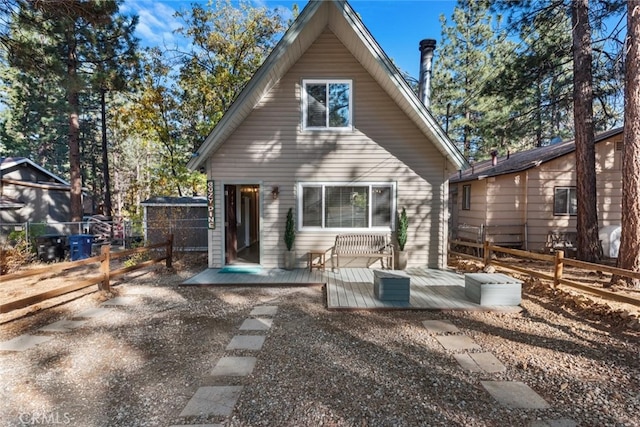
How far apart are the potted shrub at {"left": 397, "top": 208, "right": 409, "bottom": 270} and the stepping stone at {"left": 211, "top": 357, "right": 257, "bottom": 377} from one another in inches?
201

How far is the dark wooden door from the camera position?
805 cm

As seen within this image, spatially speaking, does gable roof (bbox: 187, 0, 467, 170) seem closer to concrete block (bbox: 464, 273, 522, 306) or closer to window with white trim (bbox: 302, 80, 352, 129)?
window with white trim (bbox: 302, 80, 352, 129)

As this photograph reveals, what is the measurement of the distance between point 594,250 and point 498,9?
7401 mm

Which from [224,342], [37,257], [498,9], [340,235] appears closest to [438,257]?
[340,235]

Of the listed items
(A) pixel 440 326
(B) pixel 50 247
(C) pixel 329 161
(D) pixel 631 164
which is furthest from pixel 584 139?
(B) pixel 50 247

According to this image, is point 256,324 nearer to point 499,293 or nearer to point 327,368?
point 327,368

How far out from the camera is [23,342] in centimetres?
399

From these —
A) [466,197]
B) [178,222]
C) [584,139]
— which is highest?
[584,139]

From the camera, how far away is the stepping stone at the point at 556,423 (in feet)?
7.90

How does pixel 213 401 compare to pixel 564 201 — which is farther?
pixel 564 201

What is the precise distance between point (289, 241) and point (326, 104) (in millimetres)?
3745

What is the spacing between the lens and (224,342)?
3.97 metres

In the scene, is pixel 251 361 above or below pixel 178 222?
below

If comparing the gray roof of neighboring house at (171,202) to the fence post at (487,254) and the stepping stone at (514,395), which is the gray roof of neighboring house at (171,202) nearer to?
the fence post at (487,254)
